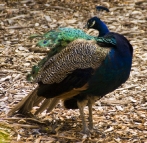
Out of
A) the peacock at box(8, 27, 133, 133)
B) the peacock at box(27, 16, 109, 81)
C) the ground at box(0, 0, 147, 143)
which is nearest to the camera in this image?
the peacock at box(8, 27, 133, 133)

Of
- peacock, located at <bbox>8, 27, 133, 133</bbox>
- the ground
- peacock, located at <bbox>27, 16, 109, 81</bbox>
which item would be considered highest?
peacock, located at <bbox>27, 16, 109, 81</bbox>

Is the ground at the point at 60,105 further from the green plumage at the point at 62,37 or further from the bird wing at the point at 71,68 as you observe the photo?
the green plumage at the point at 62,37

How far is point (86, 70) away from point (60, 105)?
3.72 ft

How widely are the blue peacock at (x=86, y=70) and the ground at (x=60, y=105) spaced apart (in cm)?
37

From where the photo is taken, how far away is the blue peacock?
3.87 meters

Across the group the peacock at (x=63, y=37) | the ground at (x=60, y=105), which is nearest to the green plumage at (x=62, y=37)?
the peacock at (x=63, y=37)

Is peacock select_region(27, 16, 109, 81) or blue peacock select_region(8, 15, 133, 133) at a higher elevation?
peacock select_region(27, 16, 109, 81)

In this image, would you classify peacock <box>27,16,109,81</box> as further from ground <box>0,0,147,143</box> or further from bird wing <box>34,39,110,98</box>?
ground <box>0,0,147,143</box>

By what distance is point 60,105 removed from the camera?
492 cm

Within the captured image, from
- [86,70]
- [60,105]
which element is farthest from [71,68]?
[60,105]

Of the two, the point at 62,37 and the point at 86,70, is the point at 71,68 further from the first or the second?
the point at 62,37

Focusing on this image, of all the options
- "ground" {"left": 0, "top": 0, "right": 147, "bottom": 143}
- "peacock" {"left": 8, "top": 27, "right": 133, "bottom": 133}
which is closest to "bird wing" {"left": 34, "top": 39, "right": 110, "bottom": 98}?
"peacock" {"left": 8, "top": 27, "right": 133, "bottom": 133}

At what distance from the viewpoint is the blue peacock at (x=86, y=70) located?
3873 millimetres

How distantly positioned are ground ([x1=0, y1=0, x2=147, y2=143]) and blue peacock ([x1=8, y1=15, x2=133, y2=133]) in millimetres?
373
